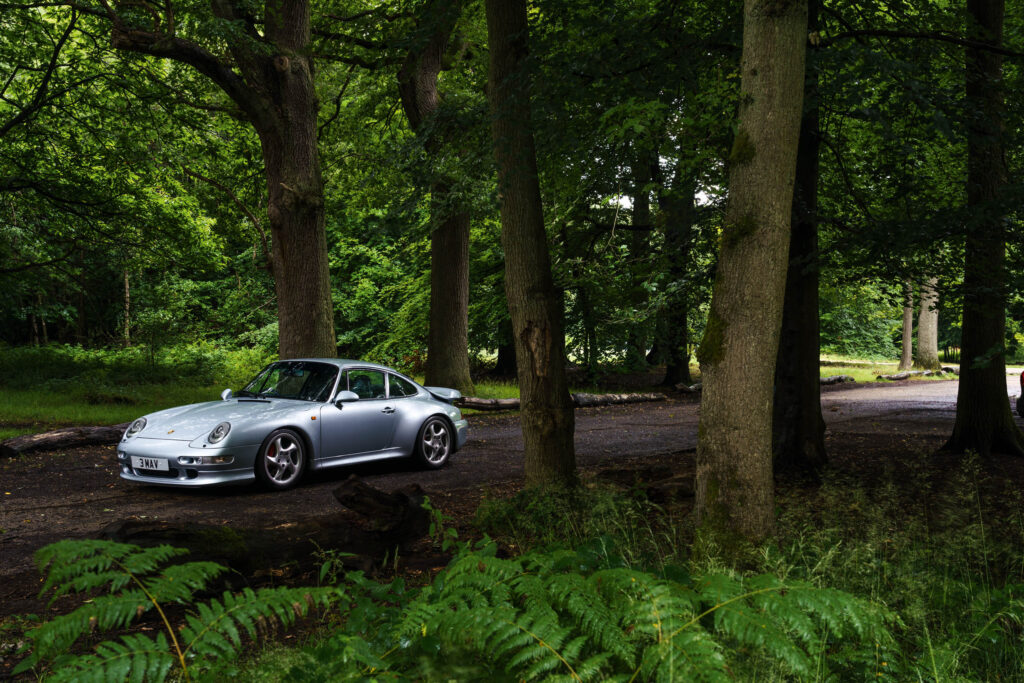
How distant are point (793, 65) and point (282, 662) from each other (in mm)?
4322

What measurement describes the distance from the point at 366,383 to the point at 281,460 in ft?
5.67

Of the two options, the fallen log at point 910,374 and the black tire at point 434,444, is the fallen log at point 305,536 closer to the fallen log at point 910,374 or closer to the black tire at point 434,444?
the black tire at point 434,444

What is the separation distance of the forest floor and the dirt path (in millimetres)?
16

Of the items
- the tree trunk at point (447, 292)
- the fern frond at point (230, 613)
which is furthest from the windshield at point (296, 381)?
the tree trunk at point (447, 292)

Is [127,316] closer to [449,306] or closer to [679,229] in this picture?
[449,306]

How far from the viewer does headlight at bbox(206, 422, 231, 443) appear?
8.78 meters

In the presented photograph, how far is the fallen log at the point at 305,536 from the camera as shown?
516 cm

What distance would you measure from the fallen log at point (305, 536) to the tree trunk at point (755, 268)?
2.48 metres

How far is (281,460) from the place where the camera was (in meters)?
9.37

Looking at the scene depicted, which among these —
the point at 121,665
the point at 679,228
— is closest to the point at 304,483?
the point at 679,228

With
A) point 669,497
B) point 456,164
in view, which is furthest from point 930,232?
point 456,164

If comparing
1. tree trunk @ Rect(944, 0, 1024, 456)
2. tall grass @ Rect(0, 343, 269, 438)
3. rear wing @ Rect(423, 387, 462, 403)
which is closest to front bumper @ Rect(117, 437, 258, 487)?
rear wing @ Rect(423, 387, 462, 403)

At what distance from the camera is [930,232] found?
7.76 meters

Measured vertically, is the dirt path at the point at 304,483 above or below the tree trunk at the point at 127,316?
below
